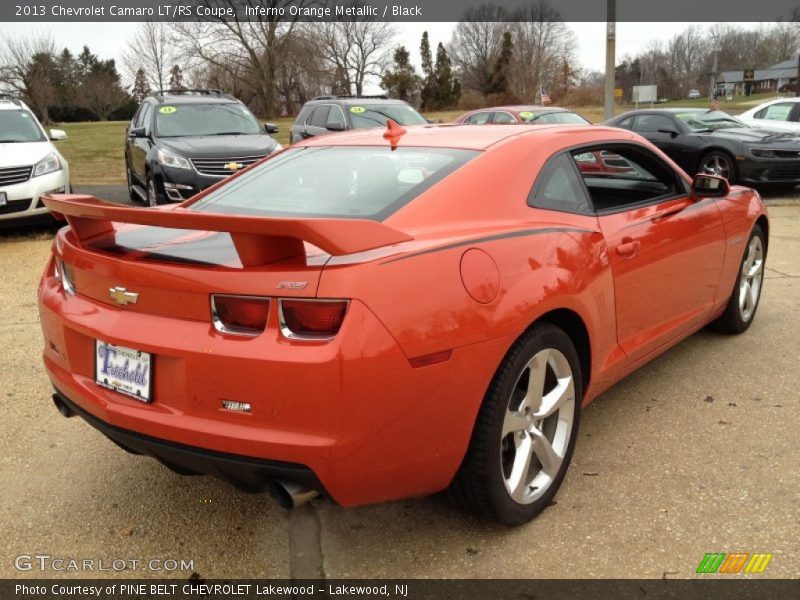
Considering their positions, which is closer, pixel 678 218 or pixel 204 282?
pixel 204 282

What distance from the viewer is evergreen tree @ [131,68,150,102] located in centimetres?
5122

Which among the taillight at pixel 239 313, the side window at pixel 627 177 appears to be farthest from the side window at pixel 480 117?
the taillight at pixel 239 313

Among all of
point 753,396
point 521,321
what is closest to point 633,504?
point 521,321

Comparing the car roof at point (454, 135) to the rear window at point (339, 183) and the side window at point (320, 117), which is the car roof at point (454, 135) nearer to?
the rear window at point (339, 183)

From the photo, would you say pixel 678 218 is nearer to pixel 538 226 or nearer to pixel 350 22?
pixel 538 226

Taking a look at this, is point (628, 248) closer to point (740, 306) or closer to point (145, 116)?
point (740, 306)

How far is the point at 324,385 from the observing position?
1.96 m

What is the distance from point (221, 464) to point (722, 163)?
11.1 metres

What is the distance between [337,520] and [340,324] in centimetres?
105

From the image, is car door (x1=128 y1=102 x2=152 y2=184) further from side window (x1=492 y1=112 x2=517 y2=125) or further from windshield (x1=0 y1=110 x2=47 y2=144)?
side window (x1=492 y1=112 x2=517 y2=125)

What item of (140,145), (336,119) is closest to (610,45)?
(336,119)

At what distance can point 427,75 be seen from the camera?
2751 inches

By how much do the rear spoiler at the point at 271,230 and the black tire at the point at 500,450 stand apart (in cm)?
56

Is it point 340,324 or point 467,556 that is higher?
point 340,324
